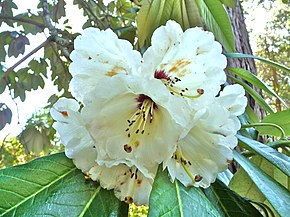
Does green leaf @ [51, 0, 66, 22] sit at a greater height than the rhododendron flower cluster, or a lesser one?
lesser

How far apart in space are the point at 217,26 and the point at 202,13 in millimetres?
34

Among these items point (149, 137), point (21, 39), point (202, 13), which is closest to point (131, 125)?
point (149, 137)

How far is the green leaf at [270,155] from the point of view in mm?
442

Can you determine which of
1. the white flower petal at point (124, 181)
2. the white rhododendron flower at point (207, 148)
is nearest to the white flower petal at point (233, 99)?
the white rhododendron flower at point (207, 148)

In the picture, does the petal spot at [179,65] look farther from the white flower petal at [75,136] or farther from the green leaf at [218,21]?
the green leaf at [218,21]

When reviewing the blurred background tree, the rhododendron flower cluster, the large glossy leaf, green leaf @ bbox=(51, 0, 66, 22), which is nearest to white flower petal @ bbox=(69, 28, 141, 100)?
the rhododendron flower cluster

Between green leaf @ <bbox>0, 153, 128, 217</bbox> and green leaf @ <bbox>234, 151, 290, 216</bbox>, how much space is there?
0.14 m

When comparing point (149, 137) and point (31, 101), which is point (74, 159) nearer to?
point (149, 137)

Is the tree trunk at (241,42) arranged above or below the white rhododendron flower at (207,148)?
below

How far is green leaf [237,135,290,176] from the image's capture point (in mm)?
442

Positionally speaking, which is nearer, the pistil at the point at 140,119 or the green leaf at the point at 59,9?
the pistil at the point at 140,119

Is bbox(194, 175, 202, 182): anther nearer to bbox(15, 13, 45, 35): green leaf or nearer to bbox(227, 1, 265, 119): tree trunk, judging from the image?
bbox(227, 1, 265, 119): tree trunk

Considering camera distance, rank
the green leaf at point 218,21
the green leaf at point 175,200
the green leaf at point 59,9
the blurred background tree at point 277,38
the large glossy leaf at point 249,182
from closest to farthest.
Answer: the green leaf at point 175,200
the large glossy leaf at point 249,182
the green leaf at point 218,21
the green leaf at point 59,9
the blurred background tree at point 277,38

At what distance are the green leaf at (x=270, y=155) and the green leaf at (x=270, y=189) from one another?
17 mm
